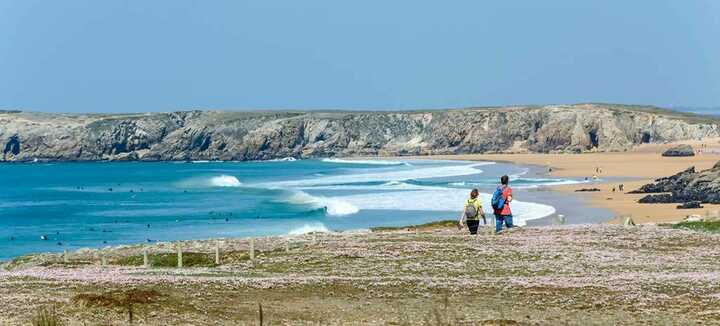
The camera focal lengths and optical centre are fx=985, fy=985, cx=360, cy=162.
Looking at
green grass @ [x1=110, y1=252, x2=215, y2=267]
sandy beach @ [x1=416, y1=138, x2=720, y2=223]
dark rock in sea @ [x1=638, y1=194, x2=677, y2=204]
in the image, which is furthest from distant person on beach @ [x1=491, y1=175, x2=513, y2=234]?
dark rock in sea @ [x1=638, y1=194, x2=677, y2=204]

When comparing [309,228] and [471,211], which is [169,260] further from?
[309,228]

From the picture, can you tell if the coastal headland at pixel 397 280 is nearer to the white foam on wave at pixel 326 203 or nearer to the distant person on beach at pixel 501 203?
the distant person on beach at pixel 501 203

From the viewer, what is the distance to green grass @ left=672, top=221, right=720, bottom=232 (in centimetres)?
3853

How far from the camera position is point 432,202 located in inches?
3386

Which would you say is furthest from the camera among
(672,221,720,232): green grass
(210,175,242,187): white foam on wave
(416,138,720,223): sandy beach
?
(210,175,242,187): white foam on wave

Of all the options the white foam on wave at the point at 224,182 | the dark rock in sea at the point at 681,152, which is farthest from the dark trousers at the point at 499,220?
the dark rock in sea at the point at 681,152

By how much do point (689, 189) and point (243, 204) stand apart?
1828 inches

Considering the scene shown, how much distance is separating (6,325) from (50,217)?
282 feet

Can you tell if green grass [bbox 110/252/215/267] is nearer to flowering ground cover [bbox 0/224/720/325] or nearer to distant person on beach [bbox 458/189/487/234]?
flowering ground cover [bbox 0/224/720/325]

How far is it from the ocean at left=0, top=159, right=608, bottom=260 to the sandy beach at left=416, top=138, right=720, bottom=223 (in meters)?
3.26

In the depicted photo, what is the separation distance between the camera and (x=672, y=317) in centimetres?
2011

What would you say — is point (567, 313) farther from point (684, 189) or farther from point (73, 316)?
point (684, 189)

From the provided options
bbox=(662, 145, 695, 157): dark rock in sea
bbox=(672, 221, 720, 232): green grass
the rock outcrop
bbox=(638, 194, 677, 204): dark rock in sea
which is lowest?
A: bbox=(638, 194, 677, 204): dark rock in sea

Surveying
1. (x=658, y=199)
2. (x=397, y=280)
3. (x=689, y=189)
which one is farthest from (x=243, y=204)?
(x=397, y=280)
